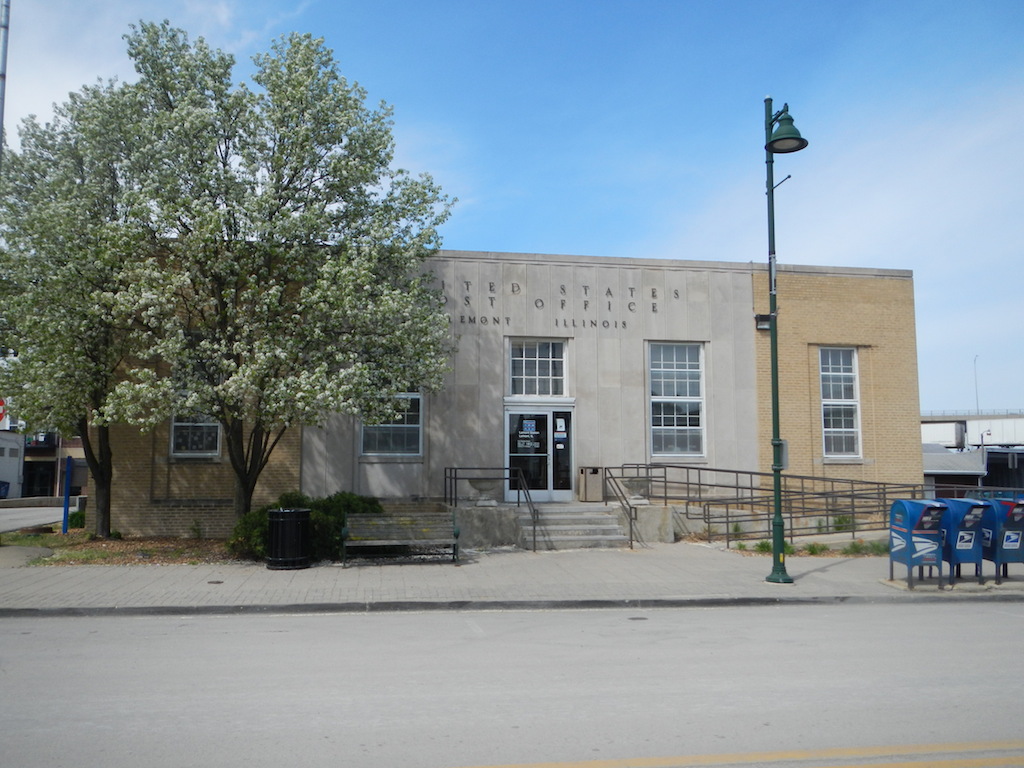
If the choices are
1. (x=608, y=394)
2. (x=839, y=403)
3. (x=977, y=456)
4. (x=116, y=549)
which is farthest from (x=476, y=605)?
(x=977, y=456)

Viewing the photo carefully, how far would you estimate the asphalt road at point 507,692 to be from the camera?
5.30m

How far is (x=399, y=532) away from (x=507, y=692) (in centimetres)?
826

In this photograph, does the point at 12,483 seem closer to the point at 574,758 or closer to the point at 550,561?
the point at 550,561

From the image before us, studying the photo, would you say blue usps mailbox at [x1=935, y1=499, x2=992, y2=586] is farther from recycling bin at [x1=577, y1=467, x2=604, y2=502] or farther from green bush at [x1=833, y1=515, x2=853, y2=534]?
recycling bin at [x1=577, y1=467, x2=604, y2=502]

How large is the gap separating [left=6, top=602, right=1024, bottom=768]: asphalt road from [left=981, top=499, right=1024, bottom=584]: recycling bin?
297 cm

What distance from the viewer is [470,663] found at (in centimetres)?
789

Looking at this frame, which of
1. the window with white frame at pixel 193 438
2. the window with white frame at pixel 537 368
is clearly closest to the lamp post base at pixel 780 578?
the window with white frame at pixel 537 368

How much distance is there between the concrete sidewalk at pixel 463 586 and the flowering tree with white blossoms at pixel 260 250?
2.69 m

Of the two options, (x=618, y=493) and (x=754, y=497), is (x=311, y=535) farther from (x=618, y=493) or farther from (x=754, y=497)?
(x=754, y=497)

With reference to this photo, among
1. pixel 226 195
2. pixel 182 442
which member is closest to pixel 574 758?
pixel 226 195

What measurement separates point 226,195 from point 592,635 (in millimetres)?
10010

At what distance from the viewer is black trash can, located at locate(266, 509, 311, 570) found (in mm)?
13938

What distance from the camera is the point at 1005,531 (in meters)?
13.1

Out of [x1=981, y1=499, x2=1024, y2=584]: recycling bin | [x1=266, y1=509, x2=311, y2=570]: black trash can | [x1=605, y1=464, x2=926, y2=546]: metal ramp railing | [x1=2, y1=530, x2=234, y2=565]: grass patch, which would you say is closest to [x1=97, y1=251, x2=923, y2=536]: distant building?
[x1=605, y1=464, x2=926, y2=546]: metal ramp railing
